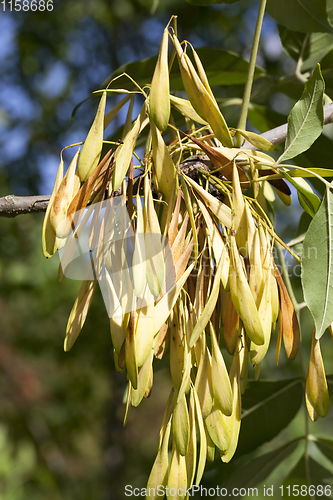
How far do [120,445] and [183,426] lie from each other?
1.50 meters

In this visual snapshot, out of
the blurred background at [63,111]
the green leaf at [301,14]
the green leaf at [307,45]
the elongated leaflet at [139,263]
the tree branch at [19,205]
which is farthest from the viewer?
the blurred background at [63,111]

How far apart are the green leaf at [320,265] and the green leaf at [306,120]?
6 centimetres

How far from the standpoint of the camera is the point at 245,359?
368 mm

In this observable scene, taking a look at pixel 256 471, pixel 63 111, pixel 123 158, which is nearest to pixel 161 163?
pixel 123 158

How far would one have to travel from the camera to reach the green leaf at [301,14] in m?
0.58

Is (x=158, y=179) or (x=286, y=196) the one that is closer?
(x=158, y=179)

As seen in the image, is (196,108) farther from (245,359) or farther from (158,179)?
(245,359)

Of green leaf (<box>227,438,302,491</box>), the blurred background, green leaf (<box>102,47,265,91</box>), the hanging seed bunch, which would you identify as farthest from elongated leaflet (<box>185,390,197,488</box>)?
the blurred background

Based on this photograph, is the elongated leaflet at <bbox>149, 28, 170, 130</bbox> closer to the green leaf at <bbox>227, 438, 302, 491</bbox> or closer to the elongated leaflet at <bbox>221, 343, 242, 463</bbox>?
the elongated leaflet at <bbox>221, 343, 242, 463</bbox>

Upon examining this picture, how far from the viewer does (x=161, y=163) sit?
0.33m

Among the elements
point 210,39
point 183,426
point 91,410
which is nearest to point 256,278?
point 183,426

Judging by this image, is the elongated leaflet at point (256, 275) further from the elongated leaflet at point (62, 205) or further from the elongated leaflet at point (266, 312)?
the elongated leaflet at point (62, 205)

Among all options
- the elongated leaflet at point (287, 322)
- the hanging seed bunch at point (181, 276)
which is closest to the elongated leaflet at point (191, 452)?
the hanging seed bunch at point (181, 276)

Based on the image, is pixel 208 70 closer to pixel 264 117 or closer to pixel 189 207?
pixel 264 117
